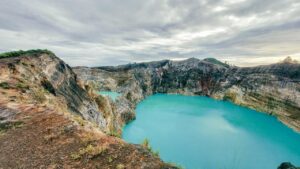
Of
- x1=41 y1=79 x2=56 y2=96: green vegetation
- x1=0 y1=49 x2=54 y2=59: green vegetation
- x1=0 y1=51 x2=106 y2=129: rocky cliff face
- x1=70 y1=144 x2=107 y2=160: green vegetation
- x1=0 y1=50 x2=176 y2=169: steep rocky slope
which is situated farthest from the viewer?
x1=0 y1=49 x2=54 y2=59: green vegetation

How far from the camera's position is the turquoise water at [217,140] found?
2736 centimetres

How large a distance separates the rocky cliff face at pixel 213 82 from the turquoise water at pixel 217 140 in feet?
27.7

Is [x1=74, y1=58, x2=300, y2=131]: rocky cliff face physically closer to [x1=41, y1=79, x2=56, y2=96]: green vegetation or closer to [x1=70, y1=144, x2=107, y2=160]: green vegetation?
[x1=41, y1=79, x2=56, y2=96]: green vegetation

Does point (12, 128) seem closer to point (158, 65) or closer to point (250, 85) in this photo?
point (250, 85)

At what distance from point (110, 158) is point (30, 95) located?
1413 centimetres

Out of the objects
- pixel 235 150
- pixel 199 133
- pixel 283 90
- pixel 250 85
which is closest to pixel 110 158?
pixel 235 150

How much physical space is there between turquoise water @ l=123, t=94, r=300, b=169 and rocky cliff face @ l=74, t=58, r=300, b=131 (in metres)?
8.43

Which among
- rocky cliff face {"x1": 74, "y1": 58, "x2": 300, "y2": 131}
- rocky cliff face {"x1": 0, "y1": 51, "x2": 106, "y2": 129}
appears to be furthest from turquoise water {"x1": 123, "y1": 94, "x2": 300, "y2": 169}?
rocky cliff face {"x1": 0, "y1": 51, "x2": 106, "y2": 129}

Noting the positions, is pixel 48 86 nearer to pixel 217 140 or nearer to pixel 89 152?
pixel 89 152

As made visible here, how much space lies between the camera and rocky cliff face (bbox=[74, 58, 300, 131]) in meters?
61.5

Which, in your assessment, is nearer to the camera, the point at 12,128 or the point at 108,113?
the point at 12,128

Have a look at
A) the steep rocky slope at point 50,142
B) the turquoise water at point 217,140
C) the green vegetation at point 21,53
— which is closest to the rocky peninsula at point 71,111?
the steep rocky slope at point 50,142

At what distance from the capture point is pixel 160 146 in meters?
32.1

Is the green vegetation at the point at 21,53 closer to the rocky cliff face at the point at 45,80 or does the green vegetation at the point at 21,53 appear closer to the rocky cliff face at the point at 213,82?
the rocky cliff face at the point at 45,80
